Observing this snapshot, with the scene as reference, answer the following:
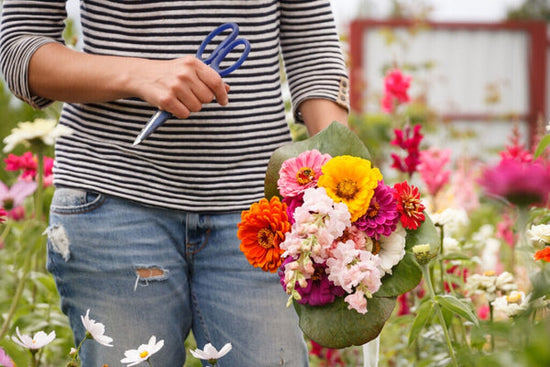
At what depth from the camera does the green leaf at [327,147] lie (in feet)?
2.71

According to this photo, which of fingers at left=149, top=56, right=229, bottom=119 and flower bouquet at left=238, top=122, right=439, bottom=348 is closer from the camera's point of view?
flower bouquet at left=238, top=122, right=439, bottom=348

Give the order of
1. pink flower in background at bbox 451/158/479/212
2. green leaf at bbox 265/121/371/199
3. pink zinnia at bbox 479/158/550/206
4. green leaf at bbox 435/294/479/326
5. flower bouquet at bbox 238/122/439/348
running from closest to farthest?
pink zinnia at bbox 479/158/550/206, flower bouquet at bbox 238/122/439/348, green leaf at bbox 265/121/371/199, green leaf at bbox 435/294/479/326, pink flower in background at bbox 451/158/479/212

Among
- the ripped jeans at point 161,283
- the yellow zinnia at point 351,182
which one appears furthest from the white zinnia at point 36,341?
the yellow zinnia at point 351,182

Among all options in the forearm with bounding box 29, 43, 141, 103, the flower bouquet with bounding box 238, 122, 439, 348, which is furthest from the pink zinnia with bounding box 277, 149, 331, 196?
the forearm with bounding box 29, 43, 141, 103

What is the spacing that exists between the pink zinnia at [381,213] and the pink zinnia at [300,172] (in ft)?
0.22

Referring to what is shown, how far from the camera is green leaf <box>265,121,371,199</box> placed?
83 cm

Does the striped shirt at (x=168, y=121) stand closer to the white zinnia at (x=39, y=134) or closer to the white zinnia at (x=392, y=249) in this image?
the white zinnia at (x=39, y=134)

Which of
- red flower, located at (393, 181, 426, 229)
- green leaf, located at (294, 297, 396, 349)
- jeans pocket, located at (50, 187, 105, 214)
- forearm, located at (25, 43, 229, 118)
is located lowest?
green leaf, located at (294, 297, 396, 349)

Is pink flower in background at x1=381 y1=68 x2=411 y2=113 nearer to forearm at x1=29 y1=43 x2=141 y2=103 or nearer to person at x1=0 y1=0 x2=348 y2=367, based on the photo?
person at x1=0 y1=0 x2=348 y2=367

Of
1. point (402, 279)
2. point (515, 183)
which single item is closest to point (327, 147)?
point (402, 279)

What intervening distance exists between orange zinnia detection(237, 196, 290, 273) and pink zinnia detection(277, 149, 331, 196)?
0.07 feet

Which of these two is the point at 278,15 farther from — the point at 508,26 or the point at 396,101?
the point at 508,26

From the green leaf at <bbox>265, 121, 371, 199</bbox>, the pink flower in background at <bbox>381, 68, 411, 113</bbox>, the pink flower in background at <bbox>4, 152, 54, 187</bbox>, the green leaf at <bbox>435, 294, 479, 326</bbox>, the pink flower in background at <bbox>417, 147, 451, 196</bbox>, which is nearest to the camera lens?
the green leaf at <bbox>265, 121, 371, 199</bbox>

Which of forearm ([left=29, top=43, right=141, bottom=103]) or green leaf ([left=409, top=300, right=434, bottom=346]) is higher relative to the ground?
forearm ([left=29, top=43, right=141, bottom=103])
